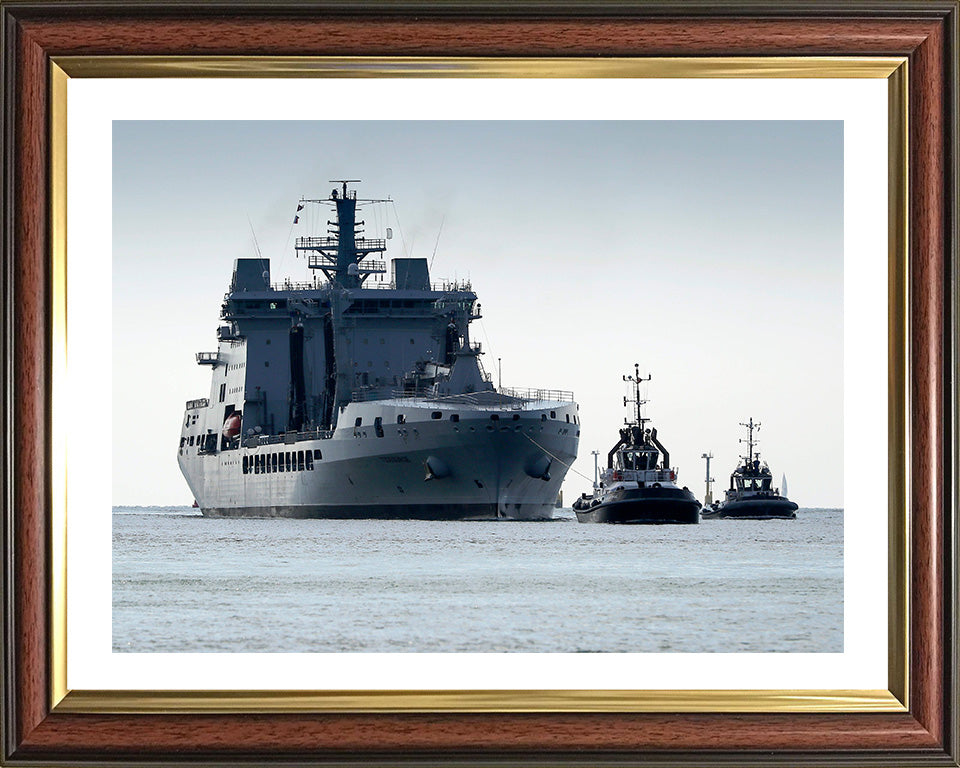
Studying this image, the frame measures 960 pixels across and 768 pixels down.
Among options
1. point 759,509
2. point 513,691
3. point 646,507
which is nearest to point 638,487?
point 646,507

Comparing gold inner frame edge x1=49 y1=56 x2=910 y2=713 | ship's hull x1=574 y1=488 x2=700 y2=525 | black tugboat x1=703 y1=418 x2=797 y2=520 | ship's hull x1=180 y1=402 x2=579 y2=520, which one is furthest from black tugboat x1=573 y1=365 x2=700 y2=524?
gold inner frame edge x1=49 y1=56 x2=910 y2=713

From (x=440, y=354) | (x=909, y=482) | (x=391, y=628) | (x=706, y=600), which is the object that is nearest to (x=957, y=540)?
(x=909, y=482)

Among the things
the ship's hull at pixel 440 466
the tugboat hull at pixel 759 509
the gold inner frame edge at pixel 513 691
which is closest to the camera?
the gold inner frame edge at pixel 513 691

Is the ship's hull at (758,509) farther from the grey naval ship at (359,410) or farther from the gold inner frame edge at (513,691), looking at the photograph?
the gold inner frame edge at (513,691)

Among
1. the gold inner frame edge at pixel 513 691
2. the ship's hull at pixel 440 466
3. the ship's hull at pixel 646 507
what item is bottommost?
the ship's hull at pixel 646 507

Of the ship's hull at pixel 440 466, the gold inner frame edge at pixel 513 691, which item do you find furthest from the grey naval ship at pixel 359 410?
the gold inner frame edge at pixel 513 691

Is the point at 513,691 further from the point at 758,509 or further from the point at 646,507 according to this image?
the point at 758,509

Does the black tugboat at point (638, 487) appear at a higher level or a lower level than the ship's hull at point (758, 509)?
higher

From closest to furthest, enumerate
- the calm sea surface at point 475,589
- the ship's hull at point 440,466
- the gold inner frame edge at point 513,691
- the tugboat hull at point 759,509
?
the gold inner frame edge at point 513,691, the calm sea surface at point 475,589, the ship's hull at point 440,466, the tugboat hull at point 759,509
